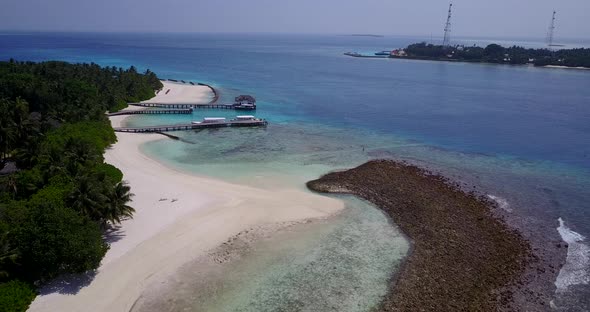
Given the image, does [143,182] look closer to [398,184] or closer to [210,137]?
[210,137]

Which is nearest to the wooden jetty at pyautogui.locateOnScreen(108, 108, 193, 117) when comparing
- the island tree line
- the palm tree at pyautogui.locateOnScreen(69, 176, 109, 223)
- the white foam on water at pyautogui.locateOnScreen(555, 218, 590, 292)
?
the island tree line

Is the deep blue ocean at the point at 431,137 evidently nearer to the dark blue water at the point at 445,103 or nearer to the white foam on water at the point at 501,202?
the dark blue water at the point at 445,103

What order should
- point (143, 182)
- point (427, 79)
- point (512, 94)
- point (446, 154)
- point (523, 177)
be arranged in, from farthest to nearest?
point (427, 79) → point (512, 94) → point (446, 154) → point (523, 177) → point (143, 182)

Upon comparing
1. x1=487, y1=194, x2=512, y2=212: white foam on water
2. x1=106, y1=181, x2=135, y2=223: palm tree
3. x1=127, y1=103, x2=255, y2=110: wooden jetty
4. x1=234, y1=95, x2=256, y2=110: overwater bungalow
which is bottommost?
x1=487, y1=194, x2=512, y2=212: white foam on water

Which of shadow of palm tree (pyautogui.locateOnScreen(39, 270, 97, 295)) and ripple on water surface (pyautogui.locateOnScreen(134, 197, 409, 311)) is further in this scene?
ripple on water surface (pyautogui.locateOnScreen(134, 197, 409, 311))

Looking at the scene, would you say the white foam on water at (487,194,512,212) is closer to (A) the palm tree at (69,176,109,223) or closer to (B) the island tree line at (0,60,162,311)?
(B) the island tree line at (0,60,162,311)

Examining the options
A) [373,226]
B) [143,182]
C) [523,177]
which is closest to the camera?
[373,226]

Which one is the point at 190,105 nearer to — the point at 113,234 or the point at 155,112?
the point at 155,112

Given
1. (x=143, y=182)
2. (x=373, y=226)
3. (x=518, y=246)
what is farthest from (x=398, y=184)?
(x=143, y=182)

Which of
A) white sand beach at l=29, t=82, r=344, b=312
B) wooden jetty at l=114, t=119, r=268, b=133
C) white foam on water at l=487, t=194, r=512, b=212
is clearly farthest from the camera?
wooden jetty at l=114, t=119, r=268, b=133
